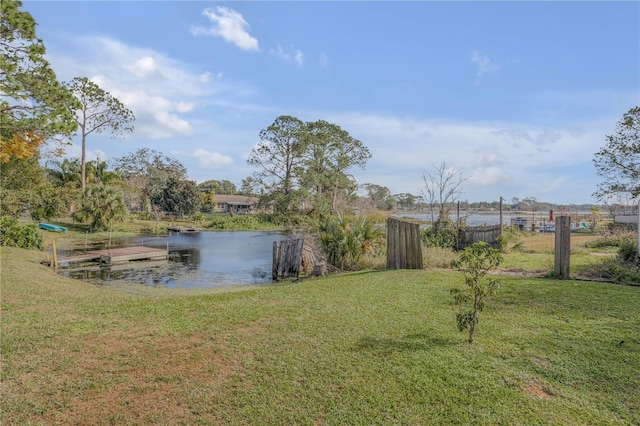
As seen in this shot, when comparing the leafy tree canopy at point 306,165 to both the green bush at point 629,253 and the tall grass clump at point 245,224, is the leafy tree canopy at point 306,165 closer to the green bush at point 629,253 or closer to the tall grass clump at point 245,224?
the tall grass clump at point 245,224

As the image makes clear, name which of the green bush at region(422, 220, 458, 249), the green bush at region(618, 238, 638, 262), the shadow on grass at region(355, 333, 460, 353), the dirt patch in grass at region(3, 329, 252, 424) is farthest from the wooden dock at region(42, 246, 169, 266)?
the green bush at region(618, 238, 638, 262)

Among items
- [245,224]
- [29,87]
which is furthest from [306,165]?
[29,87]

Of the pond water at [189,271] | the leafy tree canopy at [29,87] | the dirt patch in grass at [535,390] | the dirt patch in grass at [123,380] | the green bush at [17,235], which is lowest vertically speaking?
the pond water at [189,271]

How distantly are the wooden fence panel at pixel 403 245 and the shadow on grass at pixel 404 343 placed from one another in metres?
5.36

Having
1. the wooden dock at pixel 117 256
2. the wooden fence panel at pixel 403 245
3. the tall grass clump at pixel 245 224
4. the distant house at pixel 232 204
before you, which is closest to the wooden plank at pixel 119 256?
the wooden dock at pixel 117 256

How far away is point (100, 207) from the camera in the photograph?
2569cm

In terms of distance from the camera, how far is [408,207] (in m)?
78.2

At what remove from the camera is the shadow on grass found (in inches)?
155

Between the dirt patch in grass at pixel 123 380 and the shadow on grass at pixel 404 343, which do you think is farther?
the shadow on grass at pixel 404 343

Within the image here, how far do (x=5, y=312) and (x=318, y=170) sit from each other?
31.5 metres

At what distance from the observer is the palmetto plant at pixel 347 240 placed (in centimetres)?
1080

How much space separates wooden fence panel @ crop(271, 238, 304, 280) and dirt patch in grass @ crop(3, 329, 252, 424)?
649 centimetres

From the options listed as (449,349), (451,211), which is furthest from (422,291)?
(451,211)

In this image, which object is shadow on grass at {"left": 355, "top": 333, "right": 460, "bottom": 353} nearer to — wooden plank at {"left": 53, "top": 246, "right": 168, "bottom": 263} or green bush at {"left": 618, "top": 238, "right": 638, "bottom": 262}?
green bush at {"left": 618, "top": 238, "right": 638, "bottom": 262}
